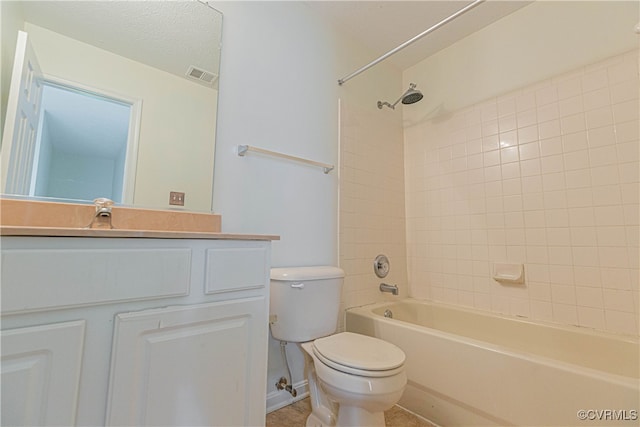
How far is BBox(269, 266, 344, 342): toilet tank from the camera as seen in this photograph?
133 centimetres

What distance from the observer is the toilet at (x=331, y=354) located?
1.06 meters

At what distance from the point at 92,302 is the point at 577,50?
2482 millimetres

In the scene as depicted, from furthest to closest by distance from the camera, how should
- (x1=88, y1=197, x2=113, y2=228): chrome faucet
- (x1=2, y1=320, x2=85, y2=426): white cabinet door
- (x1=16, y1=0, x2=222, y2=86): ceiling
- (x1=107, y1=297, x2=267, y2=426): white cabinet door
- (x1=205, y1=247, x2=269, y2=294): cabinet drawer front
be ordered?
(x1=16, y1=0, x2=222, y2=86): ceiling
(x1=88, y1=197, x2=113, y2=228): chrome faucet
(x1=205, y1=247, x2=269, y2=294): cabinet drawer front
(x1=107, y1=297, x2=267, y2=426): white cabinet door
(x1=2, y1=320, x2=85, y2=426): white cabinet door

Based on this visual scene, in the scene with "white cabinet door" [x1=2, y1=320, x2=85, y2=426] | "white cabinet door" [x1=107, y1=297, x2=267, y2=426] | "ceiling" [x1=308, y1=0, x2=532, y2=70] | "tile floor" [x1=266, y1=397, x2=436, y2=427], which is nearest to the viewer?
"white cabinet door" [x1=2, y1=320, x2=85, y2=426]

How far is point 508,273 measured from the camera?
5.76 ft

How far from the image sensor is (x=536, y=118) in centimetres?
174

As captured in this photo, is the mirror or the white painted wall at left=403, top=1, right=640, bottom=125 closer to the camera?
the mirror

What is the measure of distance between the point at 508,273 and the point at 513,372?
2.47ft

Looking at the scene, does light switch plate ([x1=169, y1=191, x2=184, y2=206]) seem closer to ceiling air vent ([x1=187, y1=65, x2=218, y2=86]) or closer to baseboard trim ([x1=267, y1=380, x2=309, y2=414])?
ceiling air vent ([x1=187, y1=65, x2=218, y2=86])

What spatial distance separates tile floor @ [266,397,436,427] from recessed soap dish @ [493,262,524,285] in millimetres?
919

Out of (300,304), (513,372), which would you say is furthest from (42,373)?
(513,372)

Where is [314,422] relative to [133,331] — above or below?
below

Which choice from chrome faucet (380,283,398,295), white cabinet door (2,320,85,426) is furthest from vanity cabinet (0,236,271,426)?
chrome faucet (380,283,398,295)

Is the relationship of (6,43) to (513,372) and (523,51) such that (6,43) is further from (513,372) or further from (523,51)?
(523,51)
